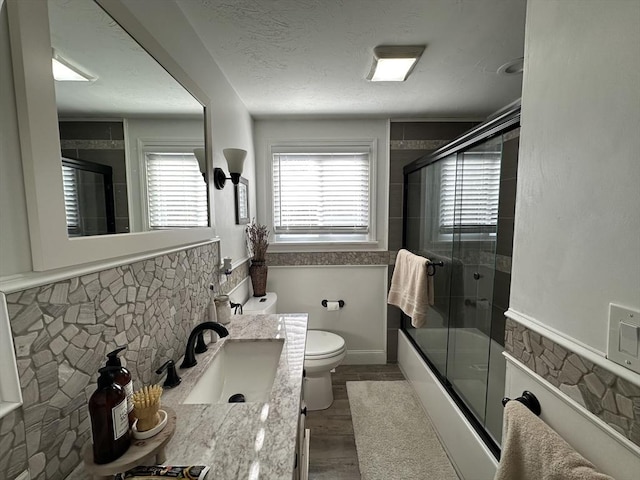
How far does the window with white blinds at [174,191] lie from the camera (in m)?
0.97

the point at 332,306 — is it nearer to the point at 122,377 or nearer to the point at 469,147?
the point at 469,147

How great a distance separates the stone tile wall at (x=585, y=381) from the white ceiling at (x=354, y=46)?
1331 millimetres

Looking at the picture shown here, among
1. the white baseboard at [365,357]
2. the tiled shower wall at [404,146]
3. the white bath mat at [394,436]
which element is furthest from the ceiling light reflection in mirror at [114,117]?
the white baseboard at [365,357]

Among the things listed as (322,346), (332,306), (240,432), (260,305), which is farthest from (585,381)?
(332,306)

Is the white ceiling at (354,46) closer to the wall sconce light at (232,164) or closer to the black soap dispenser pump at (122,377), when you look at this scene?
the wall sconce light at (232,164)

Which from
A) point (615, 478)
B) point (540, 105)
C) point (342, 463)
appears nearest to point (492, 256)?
point (540, 105)

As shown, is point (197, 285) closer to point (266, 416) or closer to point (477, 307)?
point (266, 416)

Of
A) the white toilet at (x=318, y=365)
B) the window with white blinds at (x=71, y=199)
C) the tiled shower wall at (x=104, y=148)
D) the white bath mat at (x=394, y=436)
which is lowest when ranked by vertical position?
the white bath mat at (x=394, y=436)

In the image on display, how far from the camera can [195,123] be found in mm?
1267

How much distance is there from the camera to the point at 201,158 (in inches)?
52.2

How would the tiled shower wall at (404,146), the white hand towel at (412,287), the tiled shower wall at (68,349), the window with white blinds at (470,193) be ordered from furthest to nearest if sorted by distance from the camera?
the tiled shower wall at (404,146) → the white hand towel at (412,287) → the window with white blinds at (470,193) → the tiled shower wall at (68,349)

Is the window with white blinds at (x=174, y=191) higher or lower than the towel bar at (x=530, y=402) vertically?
higher

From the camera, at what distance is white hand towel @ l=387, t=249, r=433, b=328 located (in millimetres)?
1965

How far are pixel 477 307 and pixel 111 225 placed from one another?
204cm
